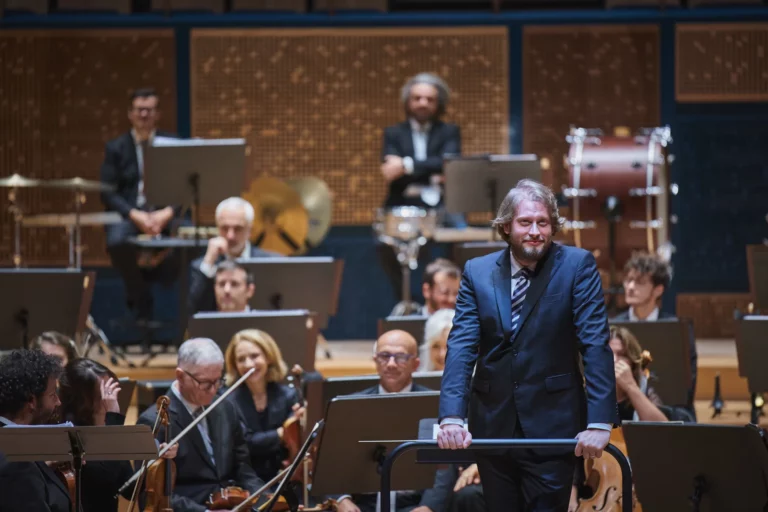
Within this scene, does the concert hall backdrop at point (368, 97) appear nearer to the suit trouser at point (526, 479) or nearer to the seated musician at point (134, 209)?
the seated musician at point (134, 209)

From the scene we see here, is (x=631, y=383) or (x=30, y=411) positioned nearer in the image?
(x=30, y=411)

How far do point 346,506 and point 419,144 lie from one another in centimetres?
357

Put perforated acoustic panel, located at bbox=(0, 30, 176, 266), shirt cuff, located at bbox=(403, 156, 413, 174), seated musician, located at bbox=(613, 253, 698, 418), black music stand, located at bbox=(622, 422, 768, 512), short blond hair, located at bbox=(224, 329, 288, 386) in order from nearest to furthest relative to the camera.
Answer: black music stand, located at bbox=(622, 422, 768, 512) → short blond hair, located at bbox=(224, 329, 288, 386) → seated musician, located at bbox=(613, 253, 698, 418) → shirt cuff, located at bbox=(403, 156, 413, 174) → perforated acoustic panel, located at bbox=(0, 30, 176, 266)

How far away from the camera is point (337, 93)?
9.51 metres

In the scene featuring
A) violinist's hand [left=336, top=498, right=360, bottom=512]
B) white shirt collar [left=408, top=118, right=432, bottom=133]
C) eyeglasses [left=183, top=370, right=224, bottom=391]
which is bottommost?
violinist's hand [left=336, top=498, right=360, bottom=512]

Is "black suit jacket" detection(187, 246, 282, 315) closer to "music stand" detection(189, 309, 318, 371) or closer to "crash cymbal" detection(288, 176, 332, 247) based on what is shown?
"music stand" detection(189, 309, 318, 371)

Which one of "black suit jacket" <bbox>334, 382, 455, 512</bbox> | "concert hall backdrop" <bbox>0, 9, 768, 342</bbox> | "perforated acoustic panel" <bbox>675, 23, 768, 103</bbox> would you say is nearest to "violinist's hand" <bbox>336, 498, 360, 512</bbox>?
"black suit jacket" <bbox>334, 382, 455, 512</bbox>

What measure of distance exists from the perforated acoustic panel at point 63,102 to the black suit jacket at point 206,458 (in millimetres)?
4783

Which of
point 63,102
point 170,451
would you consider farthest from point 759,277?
point 63,102

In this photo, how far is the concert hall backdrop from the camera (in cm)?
924

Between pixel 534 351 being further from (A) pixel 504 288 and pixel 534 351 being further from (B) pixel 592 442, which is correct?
(B) pixel 592 442

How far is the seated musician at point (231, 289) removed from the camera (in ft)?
20.0

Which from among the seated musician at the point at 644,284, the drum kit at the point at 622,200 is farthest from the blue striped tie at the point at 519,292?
the drum kit at the point at 622,200

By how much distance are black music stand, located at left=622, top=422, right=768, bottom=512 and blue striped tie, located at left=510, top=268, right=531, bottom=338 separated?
0.86 m
